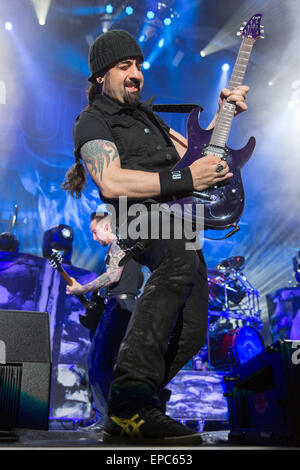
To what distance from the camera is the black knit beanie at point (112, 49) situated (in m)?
2.26

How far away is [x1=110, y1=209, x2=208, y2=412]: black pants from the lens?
164 cm

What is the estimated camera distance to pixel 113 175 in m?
1.94

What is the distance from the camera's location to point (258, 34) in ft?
9.27

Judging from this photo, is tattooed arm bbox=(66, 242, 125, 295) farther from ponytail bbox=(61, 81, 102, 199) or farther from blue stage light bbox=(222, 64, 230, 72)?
blue stage light bbox=(222, 64, 230, 72)

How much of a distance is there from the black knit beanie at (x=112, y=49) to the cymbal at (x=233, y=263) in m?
6.20

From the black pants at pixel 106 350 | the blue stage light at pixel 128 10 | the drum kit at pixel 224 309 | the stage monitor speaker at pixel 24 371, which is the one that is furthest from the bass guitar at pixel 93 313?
the blue stage light at pixel 128 10

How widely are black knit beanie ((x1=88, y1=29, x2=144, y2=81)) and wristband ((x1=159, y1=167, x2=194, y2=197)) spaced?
817 mm

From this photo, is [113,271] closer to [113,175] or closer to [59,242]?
[113,175]

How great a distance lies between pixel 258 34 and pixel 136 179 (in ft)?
5.55

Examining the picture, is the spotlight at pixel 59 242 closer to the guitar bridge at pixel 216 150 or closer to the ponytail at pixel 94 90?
the ponytail at pixel 94 90

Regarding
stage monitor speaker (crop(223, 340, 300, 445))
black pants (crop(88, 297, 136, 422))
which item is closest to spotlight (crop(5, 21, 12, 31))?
black pants (crop(88, 297, 136, 422))

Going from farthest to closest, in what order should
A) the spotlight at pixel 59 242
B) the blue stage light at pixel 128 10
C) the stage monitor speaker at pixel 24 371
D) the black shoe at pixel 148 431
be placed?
the blue stage light at pixel 128 10 → the spotlight at pixel 59 242 → the stage monitor speaker at pixel 24 371 → the black shoe at pixel 148 431
